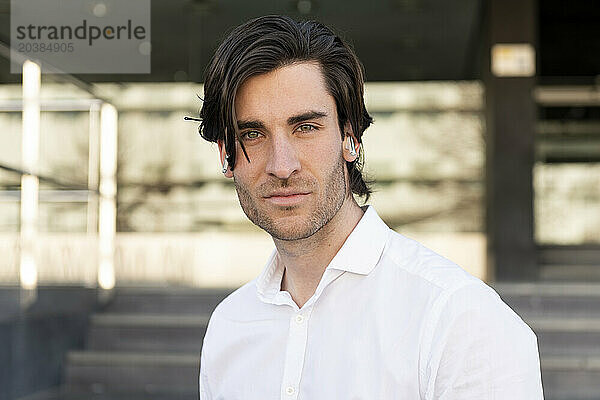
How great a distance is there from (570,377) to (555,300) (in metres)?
1.04

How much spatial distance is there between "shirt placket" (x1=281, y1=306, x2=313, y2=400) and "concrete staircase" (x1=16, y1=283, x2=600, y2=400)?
3206 mm

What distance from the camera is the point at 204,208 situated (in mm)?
7496

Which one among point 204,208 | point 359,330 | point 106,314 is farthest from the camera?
point 204,208

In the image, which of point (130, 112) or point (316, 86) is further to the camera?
point (130, 112)

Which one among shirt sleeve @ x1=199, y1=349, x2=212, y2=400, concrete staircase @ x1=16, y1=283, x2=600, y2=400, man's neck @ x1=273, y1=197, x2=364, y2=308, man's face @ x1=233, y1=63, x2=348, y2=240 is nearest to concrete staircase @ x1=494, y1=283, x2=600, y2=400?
concrete staircase @ x1=16, y1=283, x2=600, y2=400

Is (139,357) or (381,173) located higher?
(381,173)

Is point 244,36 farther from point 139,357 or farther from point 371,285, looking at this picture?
point 139,357

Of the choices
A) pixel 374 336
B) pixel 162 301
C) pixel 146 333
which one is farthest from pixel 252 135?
pixel 162 301

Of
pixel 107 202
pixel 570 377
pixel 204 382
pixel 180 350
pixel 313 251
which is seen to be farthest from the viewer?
pixel 107 202

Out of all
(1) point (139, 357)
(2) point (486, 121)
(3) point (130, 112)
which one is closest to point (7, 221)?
(1) point (139, 357)

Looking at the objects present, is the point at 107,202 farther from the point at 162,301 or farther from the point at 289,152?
the point at 289,152

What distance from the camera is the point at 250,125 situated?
109 centimetres

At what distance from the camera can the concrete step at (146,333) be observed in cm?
478

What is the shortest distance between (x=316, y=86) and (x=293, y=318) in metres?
0.32
